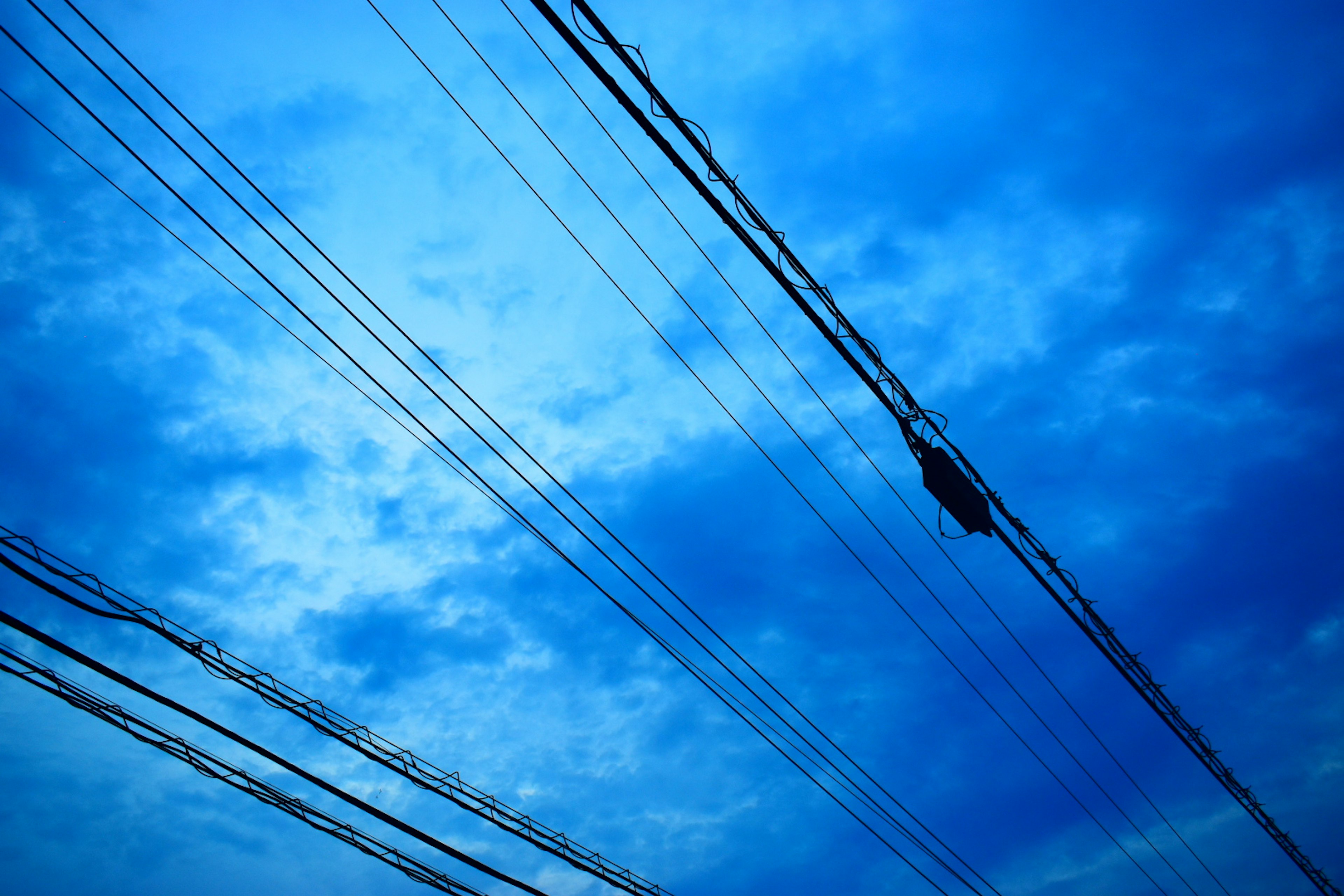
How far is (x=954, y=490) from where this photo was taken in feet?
25.1

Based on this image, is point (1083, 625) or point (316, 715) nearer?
point (316, 715)

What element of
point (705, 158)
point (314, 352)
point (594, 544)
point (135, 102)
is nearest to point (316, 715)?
point (594, 544)

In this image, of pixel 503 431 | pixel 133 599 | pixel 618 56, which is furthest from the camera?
pixel 503 431

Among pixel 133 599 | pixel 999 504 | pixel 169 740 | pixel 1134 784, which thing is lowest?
pixel 169 740

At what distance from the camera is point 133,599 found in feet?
17.9

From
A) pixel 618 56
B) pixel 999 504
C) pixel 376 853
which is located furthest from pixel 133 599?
pixel 999 504

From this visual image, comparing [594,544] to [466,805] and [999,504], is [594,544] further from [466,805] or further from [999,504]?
[999,504]

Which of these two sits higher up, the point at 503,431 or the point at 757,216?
the point at 757,216

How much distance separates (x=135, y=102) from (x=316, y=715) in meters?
5.09

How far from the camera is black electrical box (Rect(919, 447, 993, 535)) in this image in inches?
301

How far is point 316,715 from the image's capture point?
610 cm

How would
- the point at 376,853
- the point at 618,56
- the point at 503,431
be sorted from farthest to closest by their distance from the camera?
the point at 376,853
the point at 503,431
the point at 618,56

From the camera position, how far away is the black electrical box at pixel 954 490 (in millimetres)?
7641

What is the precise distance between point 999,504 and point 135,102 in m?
9.39
